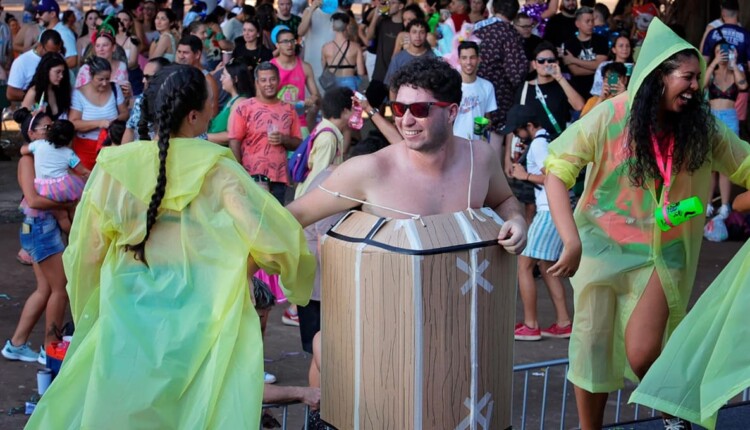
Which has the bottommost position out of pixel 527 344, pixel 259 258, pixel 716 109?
pixel 527 344

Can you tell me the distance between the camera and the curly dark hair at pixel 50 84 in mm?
8531

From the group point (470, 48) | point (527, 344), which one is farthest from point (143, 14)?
point (527, 344)

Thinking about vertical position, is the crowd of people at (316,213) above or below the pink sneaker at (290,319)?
above

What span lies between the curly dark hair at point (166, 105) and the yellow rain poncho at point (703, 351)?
6.63ft

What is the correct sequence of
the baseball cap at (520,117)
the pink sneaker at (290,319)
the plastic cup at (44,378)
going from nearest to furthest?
1. the plastic cup at (44,378)
2. the pink sneaker at (290,319)
3. the baseball cap at (520,117)

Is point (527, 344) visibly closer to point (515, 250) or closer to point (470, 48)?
point (470, 48)

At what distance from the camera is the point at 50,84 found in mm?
8539

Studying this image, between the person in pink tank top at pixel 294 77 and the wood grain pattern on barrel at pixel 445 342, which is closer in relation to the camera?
the wood grain pattern on barrel at pixel 445 342

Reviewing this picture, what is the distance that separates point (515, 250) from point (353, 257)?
52 centimetres

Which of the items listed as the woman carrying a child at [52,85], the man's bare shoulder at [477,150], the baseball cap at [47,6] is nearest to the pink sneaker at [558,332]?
the woman carrying a child at [52,85]

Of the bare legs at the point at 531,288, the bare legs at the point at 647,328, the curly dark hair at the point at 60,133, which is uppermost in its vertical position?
the curly dark hair at the point at 60,133

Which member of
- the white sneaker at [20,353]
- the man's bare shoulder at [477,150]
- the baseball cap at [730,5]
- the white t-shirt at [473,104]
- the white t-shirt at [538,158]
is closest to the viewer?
the man's bare shoulder at [477,150]

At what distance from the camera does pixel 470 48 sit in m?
9.55

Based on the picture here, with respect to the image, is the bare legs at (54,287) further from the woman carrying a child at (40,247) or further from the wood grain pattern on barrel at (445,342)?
the wood grain pattern on barrel at (445,342)
